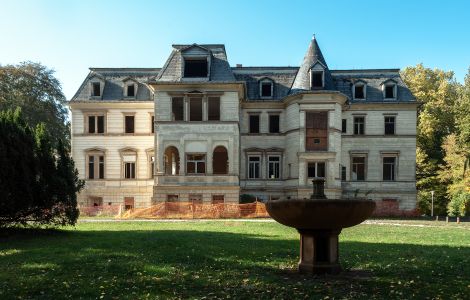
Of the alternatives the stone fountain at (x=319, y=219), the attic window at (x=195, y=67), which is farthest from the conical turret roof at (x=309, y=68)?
the stone fountain at (x=319, y=219)

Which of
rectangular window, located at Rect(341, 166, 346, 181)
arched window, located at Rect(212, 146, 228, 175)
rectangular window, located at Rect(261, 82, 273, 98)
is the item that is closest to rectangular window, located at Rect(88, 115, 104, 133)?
arched window, located at Rect(212, 146, 228, 175)

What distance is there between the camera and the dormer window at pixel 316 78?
125 ft

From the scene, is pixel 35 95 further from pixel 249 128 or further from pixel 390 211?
pixel 390 211

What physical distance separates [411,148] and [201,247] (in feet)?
107

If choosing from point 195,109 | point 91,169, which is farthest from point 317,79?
point 91,169

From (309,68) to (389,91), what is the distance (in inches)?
360

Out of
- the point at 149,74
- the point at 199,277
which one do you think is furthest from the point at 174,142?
the point at 199,277

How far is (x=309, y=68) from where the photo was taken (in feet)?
125

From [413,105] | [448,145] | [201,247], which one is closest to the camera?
[201,247]

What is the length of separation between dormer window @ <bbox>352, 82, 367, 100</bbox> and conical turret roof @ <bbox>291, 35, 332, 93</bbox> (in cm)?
488

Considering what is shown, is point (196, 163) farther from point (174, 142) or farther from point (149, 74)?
point (149, 74)

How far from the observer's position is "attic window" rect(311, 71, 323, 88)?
125 feet

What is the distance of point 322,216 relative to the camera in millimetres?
8688

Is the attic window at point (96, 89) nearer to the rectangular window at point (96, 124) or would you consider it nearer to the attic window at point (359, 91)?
the rectangular window at point (96, 124)
